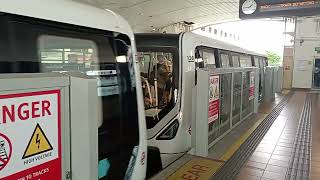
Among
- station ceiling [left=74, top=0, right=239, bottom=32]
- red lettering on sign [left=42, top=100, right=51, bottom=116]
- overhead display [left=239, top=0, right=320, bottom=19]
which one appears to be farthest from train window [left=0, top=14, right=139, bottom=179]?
station ceiling [left=74, top=0, right=239, bottom=32]

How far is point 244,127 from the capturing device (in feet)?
24.8

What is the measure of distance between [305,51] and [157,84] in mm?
17558

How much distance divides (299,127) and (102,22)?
23.6 ft

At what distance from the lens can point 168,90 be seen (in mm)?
5102

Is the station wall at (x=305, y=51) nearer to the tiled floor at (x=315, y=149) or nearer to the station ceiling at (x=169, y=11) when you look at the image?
the station ceiling at (x=169, y=11)

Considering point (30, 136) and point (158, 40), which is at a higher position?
point (158, 40)

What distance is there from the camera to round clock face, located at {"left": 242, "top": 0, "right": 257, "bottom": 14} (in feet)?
26.2

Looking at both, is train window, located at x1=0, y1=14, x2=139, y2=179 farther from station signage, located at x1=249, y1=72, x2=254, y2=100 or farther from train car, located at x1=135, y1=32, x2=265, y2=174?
station signage, located at x1=249, y1=72, x2=254, y2=100

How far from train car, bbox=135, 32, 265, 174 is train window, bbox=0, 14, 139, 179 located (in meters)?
2.16

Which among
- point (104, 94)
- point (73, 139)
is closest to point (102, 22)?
point (104, 94)

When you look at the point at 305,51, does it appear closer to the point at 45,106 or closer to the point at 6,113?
the point at 45,106

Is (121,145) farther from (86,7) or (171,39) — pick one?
(171,39)

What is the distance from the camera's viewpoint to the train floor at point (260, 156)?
435cm

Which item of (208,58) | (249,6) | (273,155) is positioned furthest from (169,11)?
(273,155)
